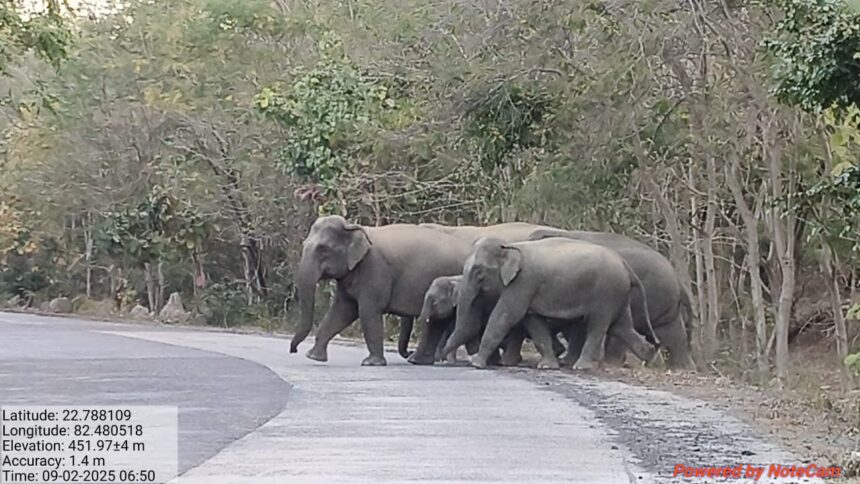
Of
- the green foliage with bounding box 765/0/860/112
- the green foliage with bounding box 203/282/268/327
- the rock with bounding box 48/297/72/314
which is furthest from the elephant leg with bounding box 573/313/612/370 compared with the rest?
the rock with bounding box 48/297/72/314

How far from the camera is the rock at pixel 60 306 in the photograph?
5053cm

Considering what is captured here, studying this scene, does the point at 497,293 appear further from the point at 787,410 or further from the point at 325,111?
the point at 325,111

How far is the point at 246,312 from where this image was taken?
42094mm

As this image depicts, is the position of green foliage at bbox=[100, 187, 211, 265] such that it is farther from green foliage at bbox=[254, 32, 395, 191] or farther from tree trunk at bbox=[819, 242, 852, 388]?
tree trunk at bbox=[819, 242, 852, 388]

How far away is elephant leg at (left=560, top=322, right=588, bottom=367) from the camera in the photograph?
2245 cm

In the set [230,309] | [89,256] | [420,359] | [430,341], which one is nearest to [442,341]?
[430,341]

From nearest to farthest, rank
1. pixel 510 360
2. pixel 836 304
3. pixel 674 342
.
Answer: pixel 510 360, pixel 674 342, pixel 836 304

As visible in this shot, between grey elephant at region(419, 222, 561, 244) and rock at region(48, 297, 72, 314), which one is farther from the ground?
grey elephant at region(419, 222, 561, 244)

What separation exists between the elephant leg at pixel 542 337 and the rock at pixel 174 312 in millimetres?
21828

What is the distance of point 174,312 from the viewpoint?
44.7 m

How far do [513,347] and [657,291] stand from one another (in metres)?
2.46

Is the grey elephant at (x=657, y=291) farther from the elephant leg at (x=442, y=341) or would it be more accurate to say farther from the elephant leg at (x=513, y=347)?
the elephant leg at (x=442, y=341)

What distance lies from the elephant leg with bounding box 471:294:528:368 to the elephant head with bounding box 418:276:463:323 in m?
0.86

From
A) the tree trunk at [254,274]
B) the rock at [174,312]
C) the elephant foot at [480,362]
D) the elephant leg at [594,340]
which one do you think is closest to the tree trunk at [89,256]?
the rock at [174,312]
